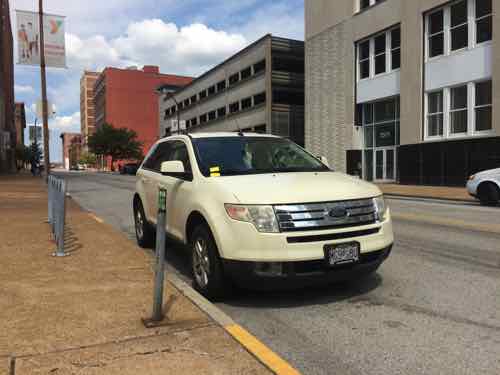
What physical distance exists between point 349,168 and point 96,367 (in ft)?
107

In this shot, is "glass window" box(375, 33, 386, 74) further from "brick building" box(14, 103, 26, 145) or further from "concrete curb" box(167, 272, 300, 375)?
"brick building" box(14, 103, 26, 145)

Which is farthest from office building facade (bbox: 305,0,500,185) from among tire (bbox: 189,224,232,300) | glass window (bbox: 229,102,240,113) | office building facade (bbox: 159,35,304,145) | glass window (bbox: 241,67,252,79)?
tire (bbox: 189,224,232,300)

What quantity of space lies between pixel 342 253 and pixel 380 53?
30.1 m

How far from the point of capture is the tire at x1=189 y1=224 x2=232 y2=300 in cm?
464

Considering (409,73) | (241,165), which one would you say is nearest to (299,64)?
(409,73)

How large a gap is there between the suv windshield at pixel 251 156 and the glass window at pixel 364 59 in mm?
28744

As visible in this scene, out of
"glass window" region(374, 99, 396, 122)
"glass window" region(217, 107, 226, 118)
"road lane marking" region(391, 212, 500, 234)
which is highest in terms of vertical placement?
"glass window" region(217, 107, 226, 118)

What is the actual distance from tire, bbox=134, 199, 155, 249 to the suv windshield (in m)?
2.07

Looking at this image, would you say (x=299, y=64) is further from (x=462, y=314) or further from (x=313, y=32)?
(x=462, y=314)

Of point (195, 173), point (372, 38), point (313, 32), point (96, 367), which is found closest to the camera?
point (96, 367)

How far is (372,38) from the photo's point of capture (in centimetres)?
3244

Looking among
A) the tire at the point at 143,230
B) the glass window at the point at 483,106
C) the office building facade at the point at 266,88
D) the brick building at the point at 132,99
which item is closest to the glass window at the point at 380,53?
the glass window at the point at 483,106

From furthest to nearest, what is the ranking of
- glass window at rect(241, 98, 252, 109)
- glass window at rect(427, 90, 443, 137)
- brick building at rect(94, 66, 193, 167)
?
1. brick building at rect(94, 66, 193, 167)
2. glass window at rect(241, 98, 252, 109)
3. glass window at rect(427, 90, 443, 137)

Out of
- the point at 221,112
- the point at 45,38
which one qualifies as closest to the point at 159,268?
the point at 45,38
